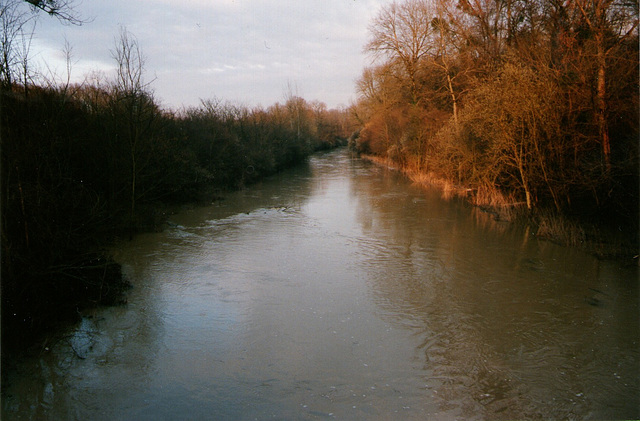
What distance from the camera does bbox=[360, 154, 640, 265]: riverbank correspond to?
9805 millimetres

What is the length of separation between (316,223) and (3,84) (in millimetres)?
9218

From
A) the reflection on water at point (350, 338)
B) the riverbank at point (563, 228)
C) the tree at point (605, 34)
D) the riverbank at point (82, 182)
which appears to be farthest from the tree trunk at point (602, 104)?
the riverbank at point (82, 182)

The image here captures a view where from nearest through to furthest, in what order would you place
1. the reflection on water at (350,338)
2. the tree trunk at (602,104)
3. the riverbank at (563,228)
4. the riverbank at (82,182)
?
1. the reflection on water at (350,338)
2. the riverbank at (82,182)
3. the riverbank at (563,228)
4. the tree trunk at (602,104)

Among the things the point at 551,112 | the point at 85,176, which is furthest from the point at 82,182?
the point at 551,112

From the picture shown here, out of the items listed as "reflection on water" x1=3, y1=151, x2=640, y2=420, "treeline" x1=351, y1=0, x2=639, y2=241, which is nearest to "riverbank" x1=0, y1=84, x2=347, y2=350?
"reflection on water" x1=3, y1=151, x2=640, y2=420

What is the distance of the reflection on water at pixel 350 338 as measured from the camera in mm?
4684

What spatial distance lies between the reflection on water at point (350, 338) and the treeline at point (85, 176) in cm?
66

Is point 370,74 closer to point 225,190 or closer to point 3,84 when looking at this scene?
point 225,190

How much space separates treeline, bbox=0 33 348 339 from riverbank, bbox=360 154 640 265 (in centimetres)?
1035

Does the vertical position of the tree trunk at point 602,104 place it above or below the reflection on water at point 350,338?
above

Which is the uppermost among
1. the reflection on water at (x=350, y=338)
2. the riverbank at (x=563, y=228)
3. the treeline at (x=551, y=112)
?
the treeline at (x=551, y=112)

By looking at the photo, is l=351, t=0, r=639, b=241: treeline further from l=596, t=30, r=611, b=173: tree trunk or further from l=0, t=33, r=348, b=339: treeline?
l=0, t=33, r=348, b=339: treeline

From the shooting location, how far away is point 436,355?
18.7 feet

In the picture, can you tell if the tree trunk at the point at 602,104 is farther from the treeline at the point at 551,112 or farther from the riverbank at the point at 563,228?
the riverbank at the point at 563,228
